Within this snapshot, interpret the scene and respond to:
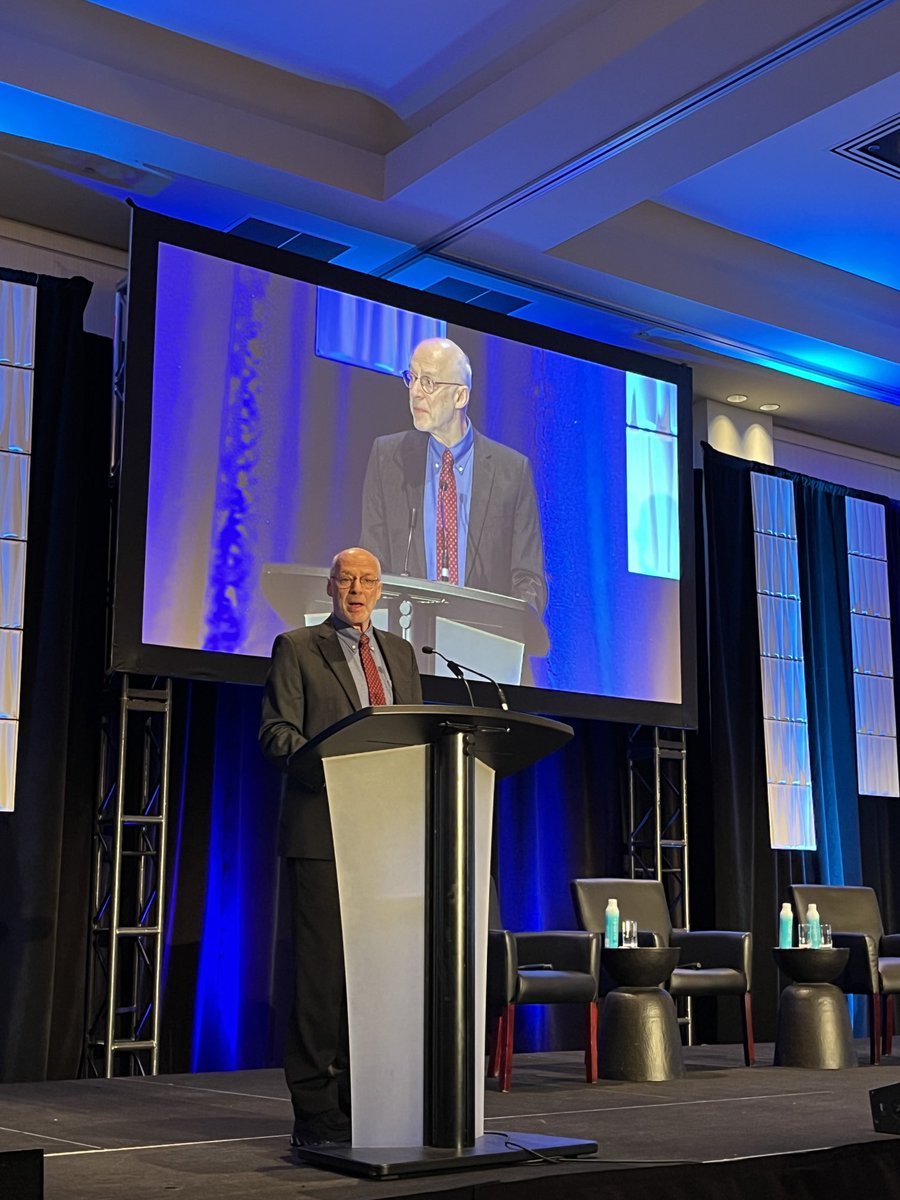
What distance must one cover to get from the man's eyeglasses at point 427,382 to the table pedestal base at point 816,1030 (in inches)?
111

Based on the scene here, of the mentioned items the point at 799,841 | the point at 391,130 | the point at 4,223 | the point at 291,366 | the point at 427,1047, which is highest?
the point at 391,130

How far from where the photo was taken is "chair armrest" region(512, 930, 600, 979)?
208 inches

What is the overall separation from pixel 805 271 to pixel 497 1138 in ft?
18.1

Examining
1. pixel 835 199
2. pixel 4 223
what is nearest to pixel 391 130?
pixel 4 223

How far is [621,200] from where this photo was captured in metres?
5.98

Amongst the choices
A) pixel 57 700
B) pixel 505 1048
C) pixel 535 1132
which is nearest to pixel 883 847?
→ pixel 505 1048

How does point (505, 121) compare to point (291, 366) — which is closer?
point (505, 121)

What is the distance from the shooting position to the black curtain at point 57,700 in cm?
525

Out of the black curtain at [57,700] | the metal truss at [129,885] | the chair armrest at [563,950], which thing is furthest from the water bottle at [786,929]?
the black curtain at [57,700]

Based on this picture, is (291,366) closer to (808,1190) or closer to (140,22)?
(140,22)

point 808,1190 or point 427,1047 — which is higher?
point 427,1047

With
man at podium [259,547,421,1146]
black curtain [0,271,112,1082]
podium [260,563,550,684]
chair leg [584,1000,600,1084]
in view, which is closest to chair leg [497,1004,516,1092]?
chair leg [584,1000,600,1084]

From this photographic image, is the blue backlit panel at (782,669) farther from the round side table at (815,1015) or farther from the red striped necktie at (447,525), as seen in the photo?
the red striped necktie at (447,525)

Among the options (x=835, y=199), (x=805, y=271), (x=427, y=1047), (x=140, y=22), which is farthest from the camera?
(x=805, y=271)
